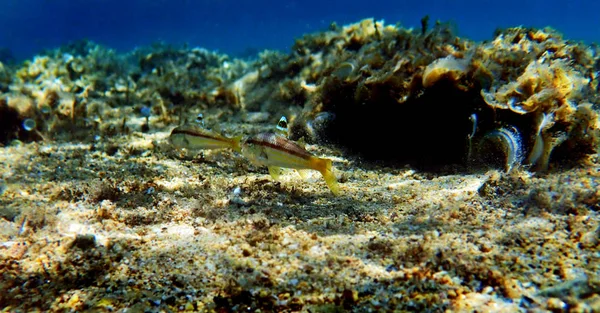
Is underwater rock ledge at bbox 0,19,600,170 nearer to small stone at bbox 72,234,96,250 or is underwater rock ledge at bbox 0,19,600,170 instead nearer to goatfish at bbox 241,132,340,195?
goatfish at bbox 241,132,340,195

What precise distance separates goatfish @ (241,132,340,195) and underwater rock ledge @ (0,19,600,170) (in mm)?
2331

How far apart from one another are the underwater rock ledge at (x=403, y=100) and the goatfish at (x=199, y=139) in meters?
2.12

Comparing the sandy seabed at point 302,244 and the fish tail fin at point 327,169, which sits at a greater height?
the fish tail fin at point 327,169

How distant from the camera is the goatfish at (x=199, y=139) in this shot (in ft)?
15.0

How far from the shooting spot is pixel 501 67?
4.58m

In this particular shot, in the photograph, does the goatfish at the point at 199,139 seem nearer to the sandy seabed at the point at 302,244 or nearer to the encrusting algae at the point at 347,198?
the encrusting algae at the point at 347,198

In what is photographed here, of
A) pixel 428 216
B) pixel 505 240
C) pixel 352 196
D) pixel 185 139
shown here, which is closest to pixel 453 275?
pixel 505 240

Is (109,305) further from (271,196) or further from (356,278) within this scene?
(271,196)

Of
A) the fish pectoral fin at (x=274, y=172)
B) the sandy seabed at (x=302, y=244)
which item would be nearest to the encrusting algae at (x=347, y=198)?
the sandy seabed at (x=302, y=244)

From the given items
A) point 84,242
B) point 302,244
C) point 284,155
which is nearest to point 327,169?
point 284,155

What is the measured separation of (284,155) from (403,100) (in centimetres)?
257

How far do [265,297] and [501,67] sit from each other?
441cm

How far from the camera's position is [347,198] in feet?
13.1

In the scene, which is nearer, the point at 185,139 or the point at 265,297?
the point at 265,297
